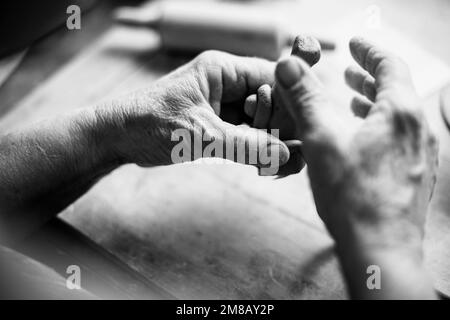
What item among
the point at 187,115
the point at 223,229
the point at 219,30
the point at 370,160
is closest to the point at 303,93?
the point at 370,160

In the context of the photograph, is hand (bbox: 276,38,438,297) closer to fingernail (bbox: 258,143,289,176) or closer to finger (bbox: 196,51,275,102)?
fingernail (bbox: 258,143,289,176)

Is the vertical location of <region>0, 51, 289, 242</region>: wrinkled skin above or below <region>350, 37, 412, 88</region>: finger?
below

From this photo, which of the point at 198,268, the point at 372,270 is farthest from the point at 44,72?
the point at 372,270

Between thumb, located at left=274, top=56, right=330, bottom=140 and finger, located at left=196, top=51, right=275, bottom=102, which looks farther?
finger, located at left=196, top=51, right=275, bottom=102

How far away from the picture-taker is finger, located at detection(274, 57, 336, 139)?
632mm

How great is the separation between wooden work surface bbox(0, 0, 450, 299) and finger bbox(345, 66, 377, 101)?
208mm

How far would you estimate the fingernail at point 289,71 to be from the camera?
0.64 meters

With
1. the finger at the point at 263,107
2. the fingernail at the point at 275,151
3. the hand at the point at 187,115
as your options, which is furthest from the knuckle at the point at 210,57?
the fingernail at the point at 275,151

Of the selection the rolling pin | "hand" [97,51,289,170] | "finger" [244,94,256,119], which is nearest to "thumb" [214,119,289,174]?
"hand" [97,51,289,170]

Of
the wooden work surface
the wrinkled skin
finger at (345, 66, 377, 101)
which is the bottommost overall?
the wooden work surface

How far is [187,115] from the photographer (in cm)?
82

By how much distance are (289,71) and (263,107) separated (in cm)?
23

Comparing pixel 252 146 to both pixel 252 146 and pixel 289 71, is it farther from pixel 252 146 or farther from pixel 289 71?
pixel 289 71

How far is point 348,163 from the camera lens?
0.59 m
